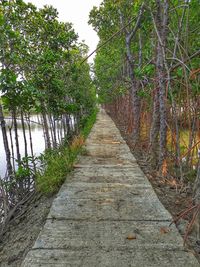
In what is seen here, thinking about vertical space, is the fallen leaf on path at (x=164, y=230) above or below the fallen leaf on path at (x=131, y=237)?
below

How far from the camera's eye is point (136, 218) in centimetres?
304

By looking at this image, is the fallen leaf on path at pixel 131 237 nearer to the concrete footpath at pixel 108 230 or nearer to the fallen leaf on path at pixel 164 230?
the concrete footpath at pixel 108 230

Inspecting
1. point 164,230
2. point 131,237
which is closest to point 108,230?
point 131,237

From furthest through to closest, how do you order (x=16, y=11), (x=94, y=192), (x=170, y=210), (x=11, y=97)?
(x=16, y=11) < (x=11, y=97) < (x=94, y=192) < (x=170, y=210)

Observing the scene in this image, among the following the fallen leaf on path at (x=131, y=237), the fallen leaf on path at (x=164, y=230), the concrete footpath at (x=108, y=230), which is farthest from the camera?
the fallen leaf on path at (x=164, y=230)

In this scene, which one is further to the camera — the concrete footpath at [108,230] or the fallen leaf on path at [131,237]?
the fallen leaf on path at [131,237]

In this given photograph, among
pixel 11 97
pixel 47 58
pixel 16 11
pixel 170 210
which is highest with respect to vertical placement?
pixel 16 11

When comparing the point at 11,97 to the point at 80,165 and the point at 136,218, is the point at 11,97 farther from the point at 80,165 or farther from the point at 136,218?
the point at 136,218

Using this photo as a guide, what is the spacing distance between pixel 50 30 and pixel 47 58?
2.83m

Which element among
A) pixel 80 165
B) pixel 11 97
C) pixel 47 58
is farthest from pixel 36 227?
pixel 47 58

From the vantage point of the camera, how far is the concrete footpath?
7.36 feet

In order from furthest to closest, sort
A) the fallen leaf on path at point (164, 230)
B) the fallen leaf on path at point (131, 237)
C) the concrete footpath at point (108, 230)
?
the fallen leaf on path at point (164, 230)
the fallen leaf on path at point (131, 237)
the concrete footpath at point (108, 230)

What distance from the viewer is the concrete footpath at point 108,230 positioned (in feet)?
7.36

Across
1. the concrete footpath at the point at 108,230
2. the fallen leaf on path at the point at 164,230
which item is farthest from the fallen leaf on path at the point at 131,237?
the fallen leaf on path at the point at 164,230
